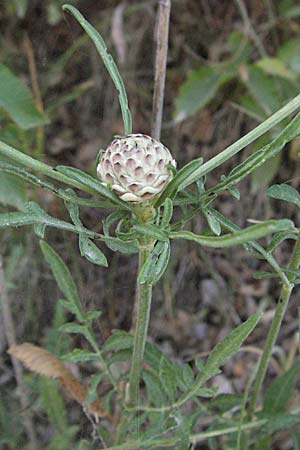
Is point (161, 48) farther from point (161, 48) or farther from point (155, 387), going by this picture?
point (155, 387)

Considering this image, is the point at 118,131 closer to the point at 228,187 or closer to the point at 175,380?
the point at 175,380

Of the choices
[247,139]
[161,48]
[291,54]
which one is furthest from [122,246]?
[291,54]

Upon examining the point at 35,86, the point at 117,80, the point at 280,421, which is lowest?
the point at 280,421

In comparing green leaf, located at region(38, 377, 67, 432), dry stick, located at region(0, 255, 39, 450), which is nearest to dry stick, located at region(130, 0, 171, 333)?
dry stick, located at region(0, 255, 39, 450)

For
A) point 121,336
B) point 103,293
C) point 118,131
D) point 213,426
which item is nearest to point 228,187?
point 121,336

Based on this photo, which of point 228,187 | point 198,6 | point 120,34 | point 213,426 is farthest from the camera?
point 198,6

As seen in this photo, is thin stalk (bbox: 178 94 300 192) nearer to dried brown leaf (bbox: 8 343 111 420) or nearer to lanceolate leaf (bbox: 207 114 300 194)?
lanceolate leaf (bbox: 207 114 300 194)
